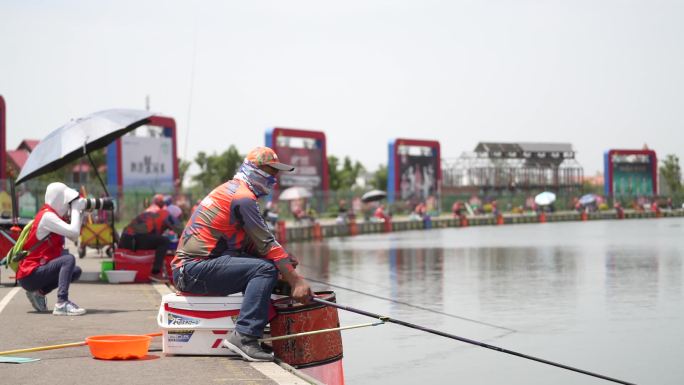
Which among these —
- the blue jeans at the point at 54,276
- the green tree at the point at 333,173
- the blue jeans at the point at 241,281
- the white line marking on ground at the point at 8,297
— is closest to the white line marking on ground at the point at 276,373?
the blue jeans at the point at 241,281

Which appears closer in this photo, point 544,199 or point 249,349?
point 249,349

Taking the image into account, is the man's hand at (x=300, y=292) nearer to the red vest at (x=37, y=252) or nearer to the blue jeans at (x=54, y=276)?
the blue jeans at (x=54, y=276)

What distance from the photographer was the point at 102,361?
25.9 ft

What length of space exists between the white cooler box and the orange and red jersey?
315mm

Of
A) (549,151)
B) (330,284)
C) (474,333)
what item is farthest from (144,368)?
(549,151)

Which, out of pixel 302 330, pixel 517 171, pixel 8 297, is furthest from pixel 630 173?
pixel 302 330

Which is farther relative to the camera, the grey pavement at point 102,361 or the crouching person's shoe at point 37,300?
the crouching person's shoe at point 37,300

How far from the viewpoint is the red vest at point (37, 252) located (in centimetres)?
1062

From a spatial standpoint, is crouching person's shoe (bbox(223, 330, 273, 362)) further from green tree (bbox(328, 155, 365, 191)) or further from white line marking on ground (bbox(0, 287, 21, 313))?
green tree (bbox(328, 155, 365, 191))

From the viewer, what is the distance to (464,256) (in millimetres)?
28969

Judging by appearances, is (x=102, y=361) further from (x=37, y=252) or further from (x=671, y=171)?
(x=671, y=171)

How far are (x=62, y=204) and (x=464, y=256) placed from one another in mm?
19124

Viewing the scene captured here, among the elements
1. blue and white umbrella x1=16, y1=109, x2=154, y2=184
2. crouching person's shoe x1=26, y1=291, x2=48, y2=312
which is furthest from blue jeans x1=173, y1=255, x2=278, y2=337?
blue and white umbrella x1=16, y1=109, x2=154, y2=184

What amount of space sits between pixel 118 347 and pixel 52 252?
3195mm
